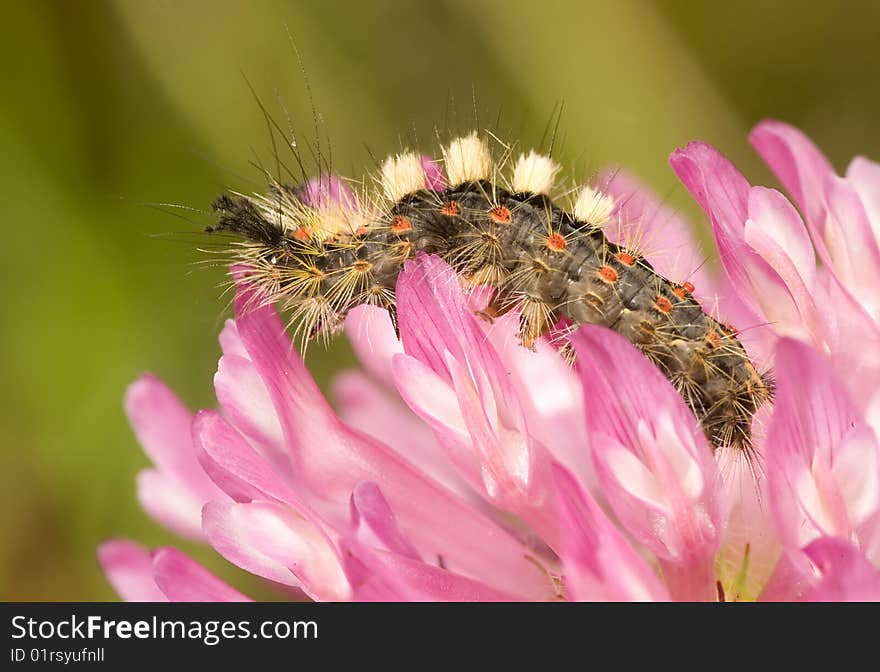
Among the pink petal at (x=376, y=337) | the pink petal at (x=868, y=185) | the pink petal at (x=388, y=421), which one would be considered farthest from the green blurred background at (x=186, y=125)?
the pink petal at (x=868, y=185)

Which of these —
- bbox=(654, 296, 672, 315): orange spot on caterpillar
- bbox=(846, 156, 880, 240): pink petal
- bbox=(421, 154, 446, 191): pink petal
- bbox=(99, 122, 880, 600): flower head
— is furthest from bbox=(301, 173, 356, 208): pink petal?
bbox=(846, 156, 880, 240): pink petal

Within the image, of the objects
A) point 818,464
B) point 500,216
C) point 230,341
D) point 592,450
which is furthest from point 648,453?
point 230,341

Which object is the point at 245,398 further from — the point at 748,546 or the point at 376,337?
the point at 748,546

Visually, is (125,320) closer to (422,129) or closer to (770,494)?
(422,129)

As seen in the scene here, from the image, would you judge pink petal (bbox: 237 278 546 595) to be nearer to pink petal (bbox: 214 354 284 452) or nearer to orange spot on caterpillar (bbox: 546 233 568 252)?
pink petal (bbox: 214 354 284 452)

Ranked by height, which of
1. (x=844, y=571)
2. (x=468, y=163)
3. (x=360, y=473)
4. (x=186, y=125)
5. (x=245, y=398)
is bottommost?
(x=844, y=571)
